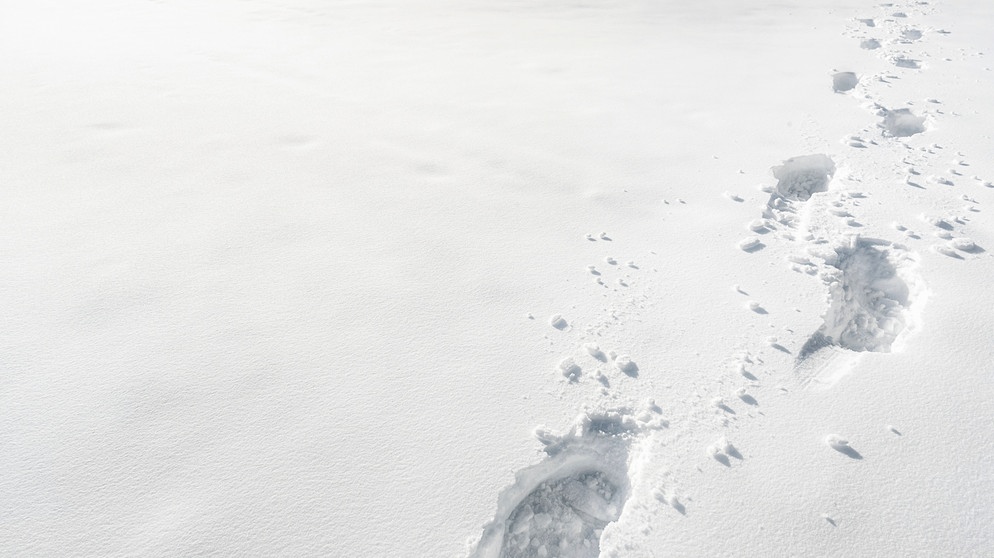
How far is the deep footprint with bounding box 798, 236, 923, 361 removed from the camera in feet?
7.19

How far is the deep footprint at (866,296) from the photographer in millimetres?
2191

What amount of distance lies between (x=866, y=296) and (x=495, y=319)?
55.6 inches

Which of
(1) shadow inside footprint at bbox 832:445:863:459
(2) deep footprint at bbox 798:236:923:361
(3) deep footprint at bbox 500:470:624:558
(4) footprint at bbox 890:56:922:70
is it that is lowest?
(3) deep footprint at bbox 500:470:624:558

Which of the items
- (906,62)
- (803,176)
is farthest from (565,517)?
(906,62)

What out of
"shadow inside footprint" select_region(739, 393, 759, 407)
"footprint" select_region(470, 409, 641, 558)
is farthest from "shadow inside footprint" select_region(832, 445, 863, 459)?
"footprint" select_region(470, 409, 641, 558)

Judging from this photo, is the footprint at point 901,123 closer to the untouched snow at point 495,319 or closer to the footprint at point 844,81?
the untouched snow at point 495,319

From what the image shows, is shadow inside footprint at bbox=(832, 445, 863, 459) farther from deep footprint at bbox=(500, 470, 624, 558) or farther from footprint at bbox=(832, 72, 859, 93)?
footprint at bbox=(832, 72, 859, 93)

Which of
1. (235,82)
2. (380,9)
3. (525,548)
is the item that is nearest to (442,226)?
(525,548)

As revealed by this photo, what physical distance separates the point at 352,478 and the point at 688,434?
3.06ft

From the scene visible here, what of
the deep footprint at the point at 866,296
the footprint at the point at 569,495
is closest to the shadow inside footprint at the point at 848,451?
the deep footprint at the point at 866,296

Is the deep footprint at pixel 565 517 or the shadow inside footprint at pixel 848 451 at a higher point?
the shadow inside footprint at pixel 848 451

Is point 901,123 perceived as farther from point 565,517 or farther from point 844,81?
point 565,517

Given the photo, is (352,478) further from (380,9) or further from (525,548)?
(380,9)

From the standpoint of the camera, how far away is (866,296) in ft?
7.89
